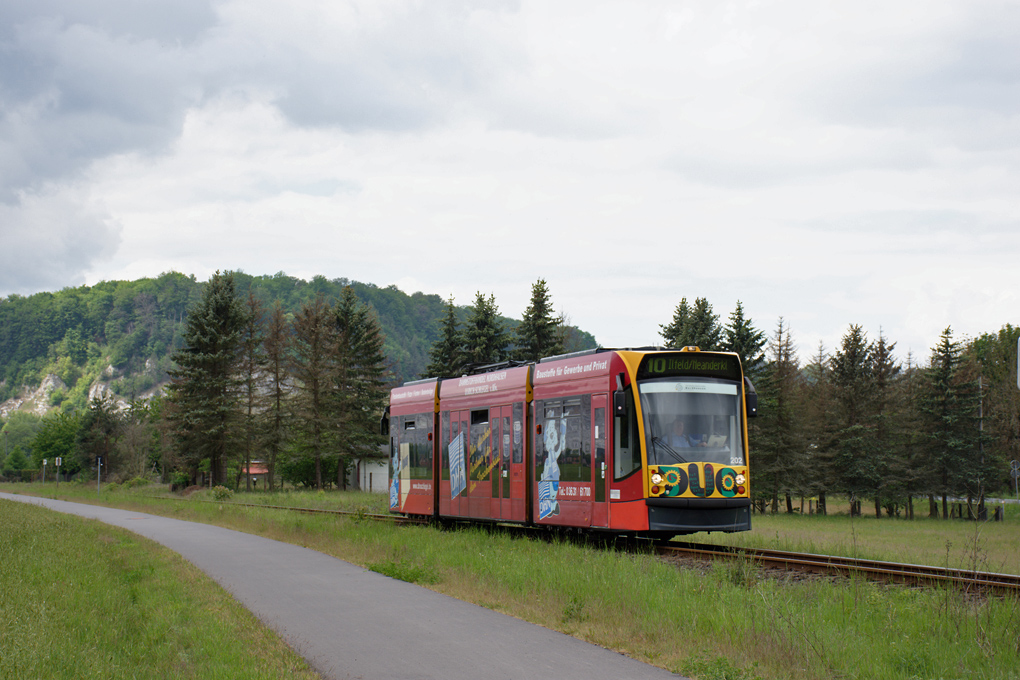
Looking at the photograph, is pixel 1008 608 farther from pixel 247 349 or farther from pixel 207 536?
pixel 247 349

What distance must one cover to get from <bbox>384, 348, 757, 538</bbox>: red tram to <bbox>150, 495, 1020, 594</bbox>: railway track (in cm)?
53

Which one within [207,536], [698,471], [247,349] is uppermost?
[247,349]

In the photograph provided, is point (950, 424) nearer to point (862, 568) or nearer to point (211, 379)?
point (862, 568)

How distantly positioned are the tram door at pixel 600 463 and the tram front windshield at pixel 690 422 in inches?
37.0

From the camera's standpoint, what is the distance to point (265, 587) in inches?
553

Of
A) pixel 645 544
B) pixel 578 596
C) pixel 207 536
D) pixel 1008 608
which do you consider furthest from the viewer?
pixel 207 536

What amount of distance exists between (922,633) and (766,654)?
1779 mm

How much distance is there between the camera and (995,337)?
297 ft

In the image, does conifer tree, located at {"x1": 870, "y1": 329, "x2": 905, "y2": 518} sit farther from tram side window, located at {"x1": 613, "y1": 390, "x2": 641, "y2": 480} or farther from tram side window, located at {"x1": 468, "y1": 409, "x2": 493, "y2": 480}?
tram side window, located at {"x1": 613, "y1": 390, "x2": 641, "y2": 480}

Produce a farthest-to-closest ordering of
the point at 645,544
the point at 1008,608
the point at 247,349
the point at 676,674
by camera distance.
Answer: the point at 247,349 → the point at 645,544 → the point at 1008,608 → the point at 676,674

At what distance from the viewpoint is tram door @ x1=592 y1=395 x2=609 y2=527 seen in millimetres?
17062

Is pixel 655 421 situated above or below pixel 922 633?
above

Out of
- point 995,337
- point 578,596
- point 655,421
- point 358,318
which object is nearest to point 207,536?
point 655,421

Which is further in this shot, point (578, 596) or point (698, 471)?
point (698, 471)
